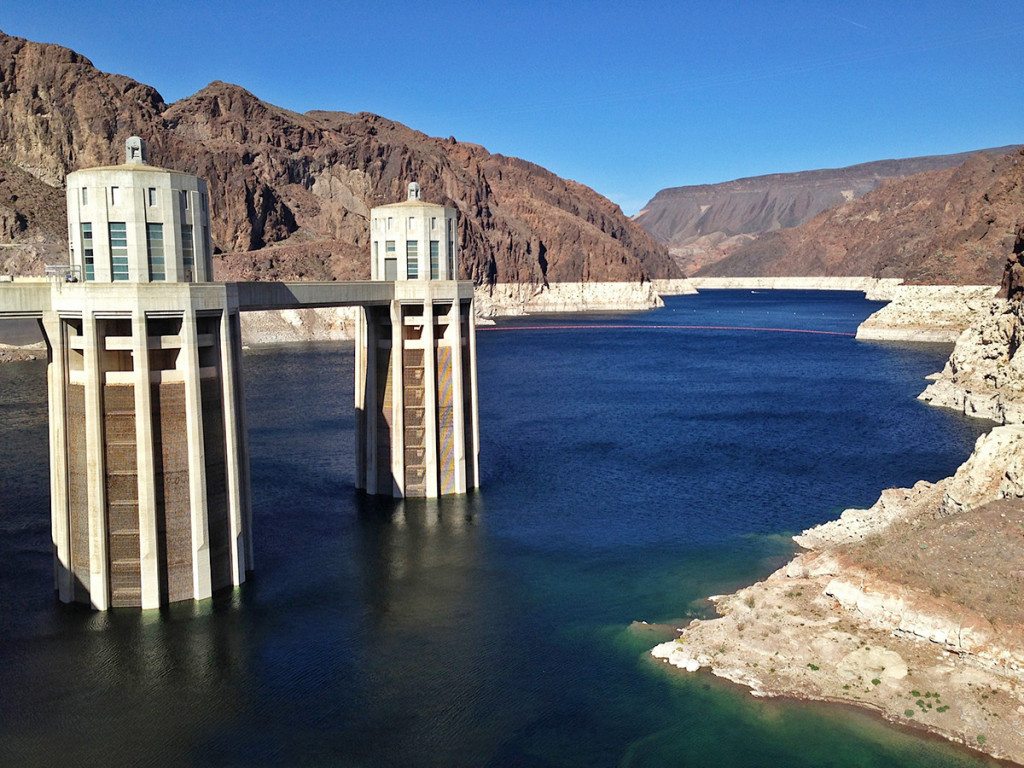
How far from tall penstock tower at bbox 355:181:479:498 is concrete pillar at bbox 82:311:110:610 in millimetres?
16941

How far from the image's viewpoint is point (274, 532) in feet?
142

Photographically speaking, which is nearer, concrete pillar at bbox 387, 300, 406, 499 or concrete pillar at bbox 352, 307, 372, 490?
concrete pillar at bbox 387, 300, 406, 499

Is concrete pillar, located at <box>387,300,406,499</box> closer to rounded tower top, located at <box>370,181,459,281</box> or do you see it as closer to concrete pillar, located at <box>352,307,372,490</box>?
concrete pillar, located at <box>352,307,372,490</box>

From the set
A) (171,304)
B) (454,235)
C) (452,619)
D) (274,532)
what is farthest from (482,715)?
(454,235)

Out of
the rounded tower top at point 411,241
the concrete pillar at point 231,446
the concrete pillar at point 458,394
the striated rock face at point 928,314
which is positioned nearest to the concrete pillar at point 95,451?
the concrete pillar at point 231,446

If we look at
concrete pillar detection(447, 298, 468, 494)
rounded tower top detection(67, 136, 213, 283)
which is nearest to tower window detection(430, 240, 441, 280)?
concrete pillar detection(447, 298, 468, 494)

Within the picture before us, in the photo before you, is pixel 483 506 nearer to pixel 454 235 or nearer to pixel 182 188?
pixel 454 235

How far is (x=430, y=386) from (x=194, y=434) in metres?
16.0

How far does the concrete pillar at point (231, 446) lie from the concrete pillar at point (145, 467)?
2.62 m

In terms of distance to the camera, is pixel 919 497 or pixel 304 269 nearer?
pixel 919 497

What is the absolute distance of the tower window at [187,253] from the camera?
32.9 meters

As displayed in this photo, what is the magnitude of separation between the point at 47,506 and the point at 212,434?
18111 millimetres

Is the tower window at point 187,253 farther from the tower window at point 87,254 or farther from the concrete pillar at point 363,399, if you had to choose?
the concrete pillar at point 363,399

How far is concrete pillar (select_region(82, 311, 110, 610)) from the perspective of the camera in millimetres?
31141
